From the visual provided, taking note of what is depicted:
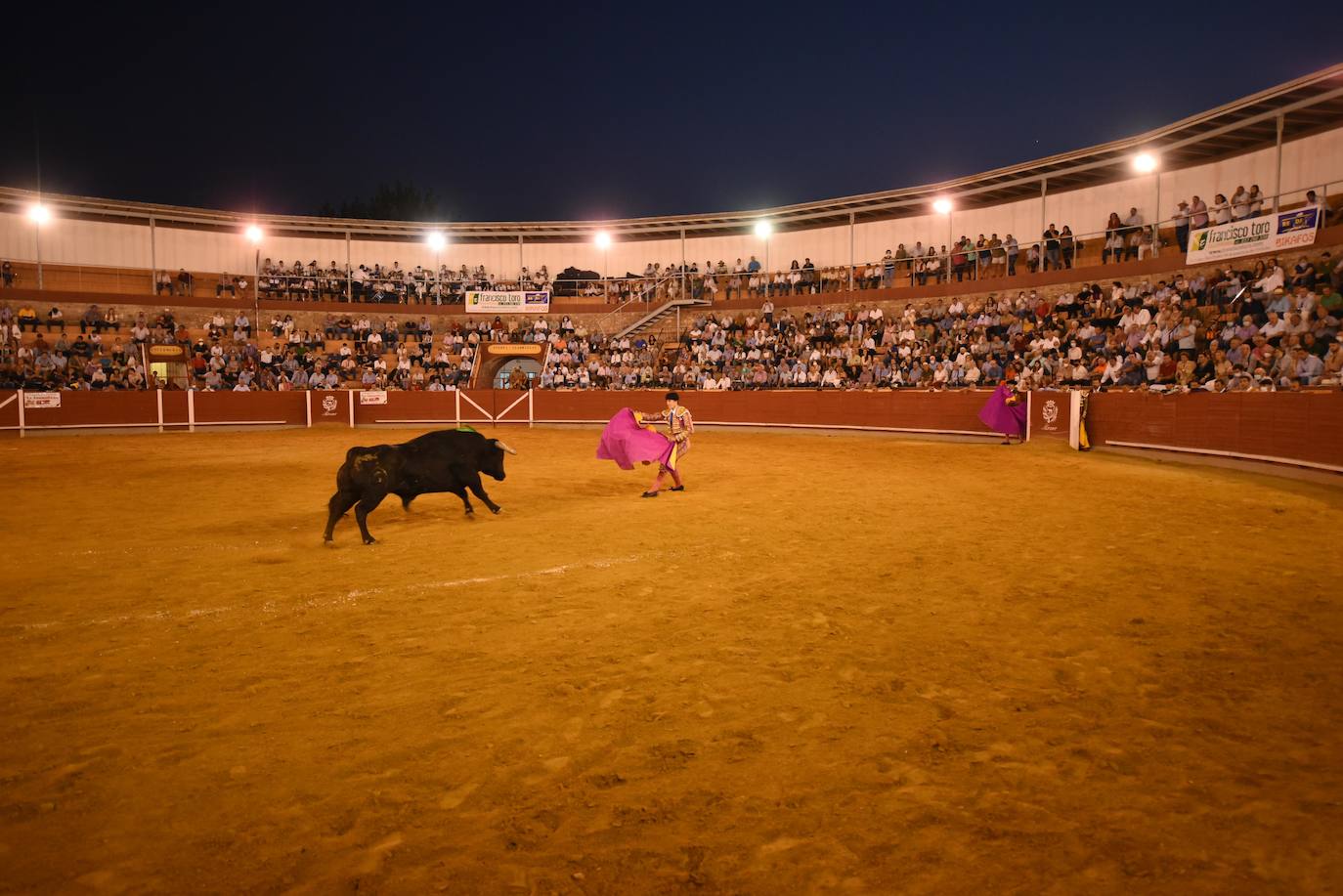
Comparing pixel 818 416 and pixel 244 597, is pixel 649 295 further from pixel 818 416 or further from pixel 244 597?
pixel 244 597

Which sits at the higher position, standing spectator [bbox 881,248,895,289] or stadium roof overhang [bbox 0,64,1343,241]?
stadium roof overhang [bbox 0,64,1343,241]

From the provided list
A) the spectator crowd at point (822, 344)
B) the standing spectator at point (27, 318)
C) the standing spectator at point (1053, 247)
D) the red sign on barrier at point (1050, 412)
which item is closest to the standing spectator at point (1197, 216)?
the spectator crowd at point (822, 344)

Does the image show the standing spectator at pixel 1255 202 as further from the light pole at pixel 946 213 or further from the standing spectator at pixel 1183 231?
the light pole at pixel 946 213

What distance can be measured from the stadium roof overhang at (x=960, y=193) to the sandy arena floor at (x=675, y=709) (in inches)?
544

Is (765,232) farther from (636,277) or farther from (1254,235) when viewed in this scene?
(1254,235)

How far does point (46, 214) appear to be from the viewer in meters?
26.9

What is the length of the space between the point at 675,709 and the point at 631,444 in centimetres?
678

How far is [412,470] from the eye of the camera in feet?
25.6

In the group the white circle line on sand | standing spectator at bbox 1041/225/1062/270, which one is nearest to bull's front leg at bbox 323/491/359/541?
the white circle line on sand

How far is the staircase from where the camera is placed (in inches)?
1160

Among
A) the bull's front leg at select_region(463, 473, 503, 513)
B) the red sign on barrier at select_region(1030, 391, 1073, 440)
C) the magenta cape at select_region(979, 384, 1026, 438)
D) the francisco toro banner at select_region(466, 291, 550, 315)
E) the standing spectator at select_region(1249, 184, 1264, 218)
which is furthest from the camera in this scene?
the francisco toro banner at select_region(466, 291, 550, 315)

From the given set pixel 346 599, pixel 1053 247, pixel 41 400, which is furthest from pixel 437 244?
pixel 346 599

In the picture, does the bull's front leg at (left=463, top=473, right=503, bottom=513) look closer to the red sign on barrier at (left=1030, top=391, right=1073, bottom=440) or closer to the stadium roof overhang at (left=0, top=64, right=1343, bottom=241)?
the red sign on barrier at (left=1030, top=391, right=1073, bottom=440)

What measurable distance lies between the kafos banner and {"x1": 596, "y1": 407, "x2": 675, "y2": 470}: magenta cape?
43.8 feet
